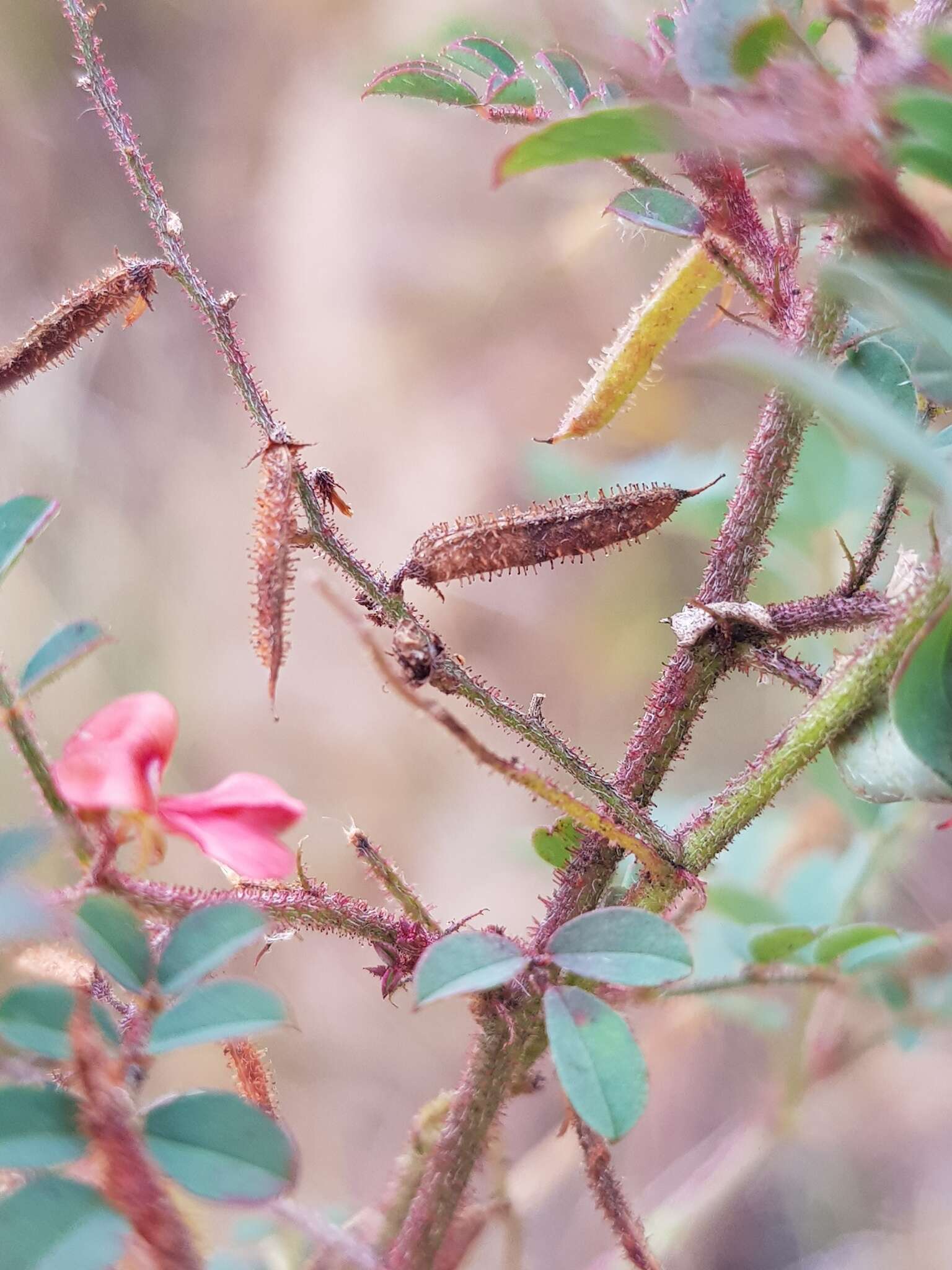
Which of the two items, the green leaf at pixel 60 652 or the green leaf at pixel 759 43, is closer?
the green leaf at pixel 759 43

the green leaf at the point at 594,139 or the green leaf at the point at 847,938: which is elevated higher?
the green leaf at the point at 594,139

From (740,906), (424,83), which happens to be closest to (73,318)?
(424,83)

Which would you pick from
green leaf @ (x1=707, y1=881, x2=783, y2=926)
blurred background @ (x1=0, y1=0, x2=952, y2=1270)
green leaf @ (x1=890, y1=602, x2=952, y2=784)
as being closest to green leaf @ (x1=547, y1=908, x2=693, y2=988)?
green leaf @ (x1=890, y1=602, x2=952, y2=784)

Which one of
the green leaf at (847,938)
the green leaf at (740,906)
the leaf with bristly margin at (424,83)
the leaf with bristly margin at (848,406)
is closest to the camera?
the leaf with bristly margin at (848,406)

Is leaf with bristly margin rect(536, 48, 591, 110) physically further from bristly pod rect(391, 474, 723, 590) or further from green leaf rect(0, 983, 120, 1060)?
green leaf rect(0, 983, 120, 1060)

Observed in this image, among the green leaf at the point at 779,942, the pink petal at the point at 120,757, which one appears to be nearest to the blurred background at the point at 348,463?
the green leaf at the point at 779,942

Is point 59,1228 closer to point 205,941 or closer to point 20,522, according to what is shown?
point 205,941

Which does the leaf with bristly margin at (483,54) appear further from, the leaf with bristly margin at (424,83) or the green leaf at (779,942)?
the green leaf at (779,942)
